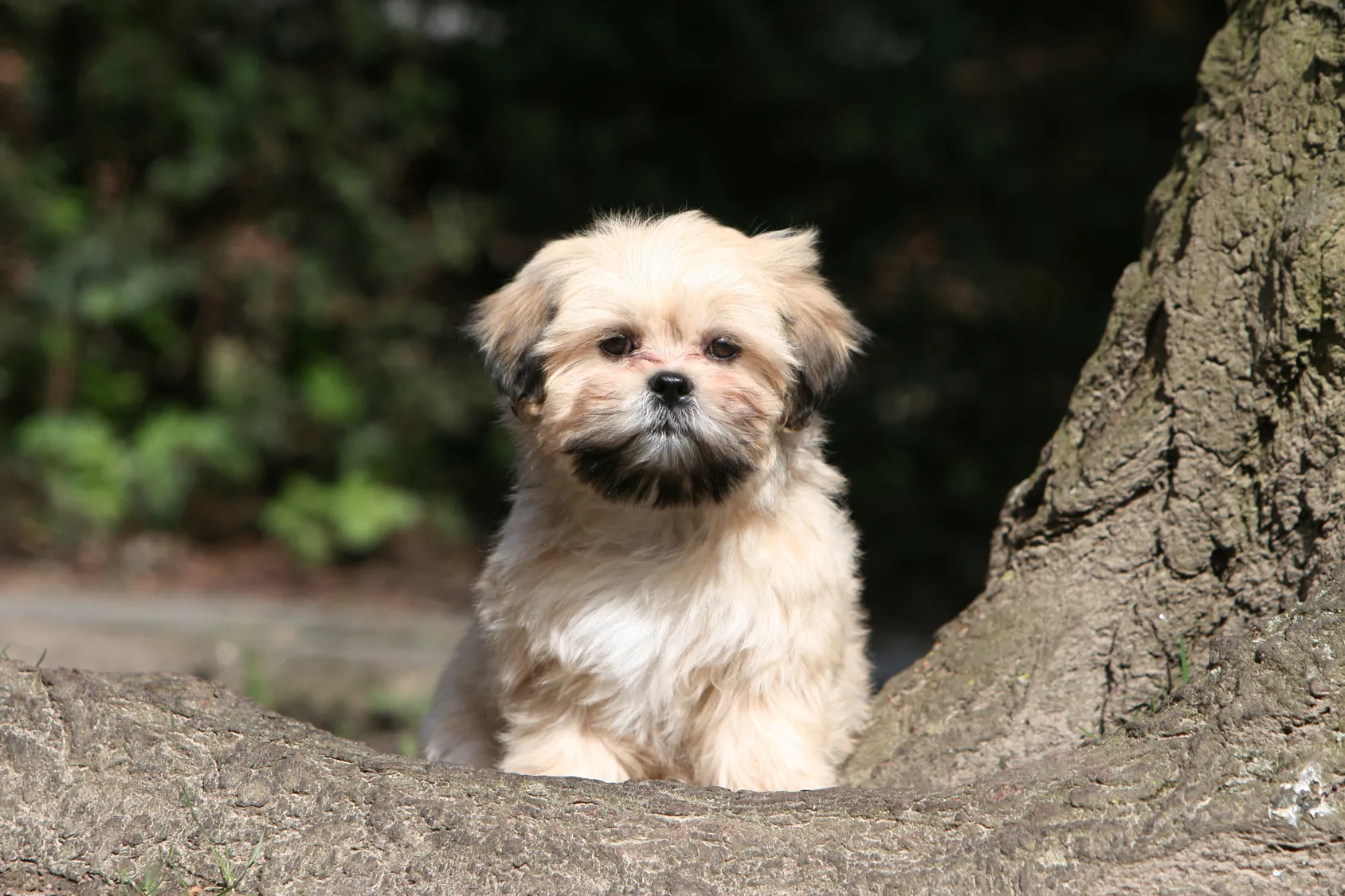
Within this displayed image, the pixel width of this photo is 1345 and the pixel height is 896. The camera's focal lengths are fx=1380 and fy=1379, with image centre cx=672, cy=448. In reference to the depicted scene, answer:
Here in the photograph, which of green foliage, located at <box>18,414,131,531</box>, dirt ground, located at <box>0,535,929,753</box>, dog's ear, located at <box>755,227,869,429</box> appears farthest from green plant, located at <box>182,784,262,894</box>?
green foliage, located at <box>18,414,131,531</box>

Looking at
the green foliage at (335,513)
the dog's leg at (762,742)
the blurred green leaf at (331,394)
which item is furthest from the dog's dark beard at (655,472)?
the green foliage at (335,513)

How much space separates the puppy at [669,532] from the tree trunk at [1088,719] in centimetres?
44

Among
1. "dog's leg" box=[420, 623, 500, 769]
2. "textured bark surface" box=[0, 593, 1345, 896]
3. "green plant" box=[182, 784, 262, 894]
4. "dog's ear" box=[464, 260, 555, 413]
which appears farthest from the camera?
"dog's leg" box=[420, 623, 500, 769]

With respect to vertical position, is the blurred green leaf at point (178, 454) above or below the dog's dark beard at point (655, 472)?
above

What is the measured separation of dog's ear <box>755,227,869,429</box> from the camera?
385cm

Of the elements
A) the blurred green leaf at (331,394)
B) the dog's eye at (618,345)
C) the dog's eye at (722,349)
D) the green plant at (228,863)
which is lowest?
the green plant at (228,863)

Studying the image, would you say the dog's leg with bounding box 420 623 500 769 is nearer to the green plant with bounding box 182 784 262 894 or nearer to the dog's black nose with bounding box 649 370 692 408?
the dog's black nose with bounding box 649 370 692 408

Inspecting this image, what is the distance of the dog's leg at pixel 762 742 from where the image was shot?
3670mm

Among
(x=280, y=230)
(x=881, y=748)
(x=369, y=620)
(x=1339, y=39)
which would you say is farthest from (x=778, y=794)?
(x=280, y=230)

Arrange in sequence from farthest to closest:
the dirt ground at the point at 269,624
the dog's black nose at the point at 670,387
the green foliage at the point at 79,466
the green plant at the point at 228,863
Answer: the green foliage at the point at 79,466 → the dirt ground at the point at 269,624 → the dog's black nose at the point at 670,387 → the green plant at the point at 228,863

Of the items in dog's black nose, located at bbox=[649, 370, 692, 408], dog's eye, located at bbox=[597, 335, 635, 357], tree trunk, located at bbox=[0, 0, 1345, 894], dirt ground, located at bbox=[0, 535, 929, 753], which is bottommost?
tree trunk, located at bbox=[0, 0, 1345, 894]

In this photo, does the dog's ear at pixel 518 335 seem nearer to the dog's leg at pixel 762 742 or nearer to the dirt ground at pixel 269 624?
the dog's leg at pixel 762 742

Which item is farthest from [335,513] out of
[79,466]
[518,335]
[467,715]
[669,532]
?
[669,532]

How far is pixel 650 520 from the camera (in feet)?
12.5
